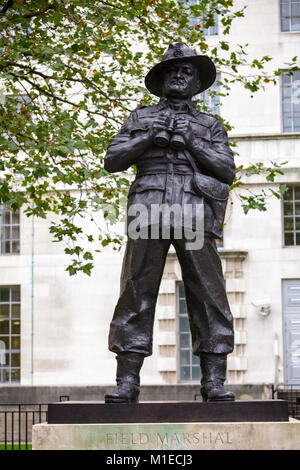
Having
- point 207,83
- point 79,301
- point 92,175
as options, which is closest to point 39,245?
point 79,301

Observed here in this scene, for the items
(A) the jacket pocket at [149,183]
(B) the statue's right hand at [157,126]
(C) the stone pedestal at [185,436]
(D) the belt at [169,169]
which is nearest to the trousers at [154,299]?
(A) the jacket pocket at [149,183]

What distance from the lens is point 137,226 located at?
790 centimetres

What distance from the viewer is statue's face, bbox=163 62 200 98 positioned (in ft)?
26.9

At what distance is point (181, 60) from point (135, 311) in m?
2.19

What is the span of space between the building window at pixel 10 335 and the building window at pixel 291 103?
9.58 m

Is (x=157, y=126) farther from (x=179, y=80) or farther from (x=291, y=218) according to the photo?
(x=291, y=218)

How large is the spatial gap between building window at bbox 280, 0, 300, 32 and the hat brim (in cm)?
2129

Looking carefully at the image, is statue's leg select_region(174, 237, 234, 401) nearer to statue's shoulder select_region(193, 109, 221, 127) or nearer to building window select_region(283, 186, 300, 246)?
statue's shoulder select_region(193, 109, 221, 127)

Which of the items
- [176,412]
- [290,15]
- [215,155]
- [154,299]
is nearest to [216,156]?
[215,155]

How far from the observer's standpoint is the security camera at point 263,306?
27484 millimetres

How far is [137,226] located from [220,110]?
69.0 feet

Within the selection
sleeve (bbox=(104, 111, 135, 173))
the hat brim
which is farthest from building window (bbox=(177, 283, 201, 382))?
sleeve (bbox=(104, 111, 135, 173))

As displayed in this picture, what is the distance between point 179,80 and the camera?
8219 millimetres

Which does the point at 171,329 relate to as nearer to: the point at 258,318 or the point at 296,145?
the point at 258,318
